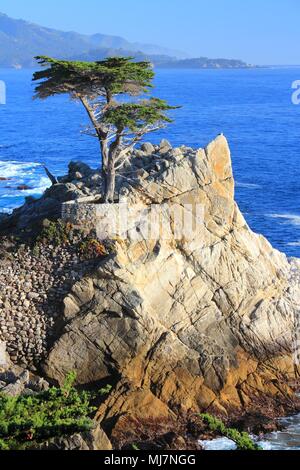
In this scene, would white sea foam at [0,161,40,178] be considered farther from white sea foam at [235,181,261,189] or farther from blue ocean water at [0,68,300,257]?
white sea foam at [235,181,261,189]

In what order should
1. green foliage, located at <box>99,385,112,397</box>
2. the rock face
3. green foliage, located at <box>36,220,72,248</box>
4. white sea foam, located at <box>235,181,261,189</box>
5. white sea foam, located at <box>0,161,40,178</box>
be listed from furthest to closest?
white sea foam, located at <box>0,161,40,178</box> < white sea foam, located at <box>235,181,261,189</box> < green foliage, located at <box>36,220,72,248</box> < the rock face < green foliage, located at <box>99,385,112,397</box>

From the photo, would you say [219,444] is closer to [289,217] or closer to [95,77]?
[95,77]

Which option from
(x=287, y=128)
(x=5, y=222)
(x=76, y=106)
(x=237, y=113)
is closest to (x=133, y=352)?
(x=5, y=222)

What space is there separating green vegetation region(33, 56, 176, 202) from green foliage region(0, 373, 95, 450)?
10.5 m

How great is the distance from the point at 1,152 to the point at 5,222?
3950cm

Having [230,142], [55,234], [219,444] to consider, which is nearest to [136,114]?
[55,234]

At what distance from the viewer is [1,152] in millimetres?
68562

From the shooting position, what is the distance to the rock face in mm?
24922

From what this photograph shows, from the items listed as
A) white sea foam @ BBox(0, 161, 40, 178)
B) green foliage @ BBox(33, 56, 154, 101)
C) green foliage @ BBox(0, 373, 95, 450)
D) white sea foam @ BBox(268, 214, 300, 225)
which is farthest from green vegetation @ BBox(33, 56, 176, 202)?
white sea foam @ BBox(0, 161, 40, 178)

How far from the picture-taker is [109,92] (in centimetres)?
2862

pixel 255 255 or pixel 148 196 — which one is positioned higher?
pixel 148 196

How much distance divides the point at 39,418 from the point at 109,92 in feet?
46.8

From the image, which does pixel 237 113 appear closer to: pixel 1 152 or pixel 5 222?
pixel 1 152
